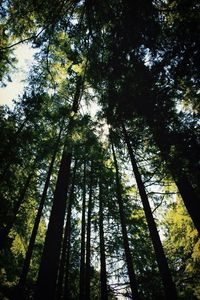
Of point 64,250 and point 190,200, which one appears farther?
point 64,250

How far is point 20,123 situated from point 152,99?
435 inches

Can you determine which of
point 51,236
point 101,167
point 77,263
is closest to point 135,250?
point 101,167

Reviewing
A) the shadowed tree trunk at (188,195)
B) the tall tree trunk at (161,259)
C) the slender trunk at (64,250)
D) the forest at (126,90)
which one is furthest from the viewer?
the slender trunk at (64,250)

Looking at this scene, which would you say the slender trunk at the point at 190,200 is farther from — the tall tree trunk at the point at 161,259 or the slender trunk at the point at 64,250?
the slender trunk at the point at 64,250

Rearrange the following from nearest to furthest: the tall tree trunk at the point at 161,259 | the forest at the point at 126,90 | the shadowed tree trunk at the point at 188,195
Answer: the forest at the point at 126,90 → the shadowed tree trunk at the point at 188,195 → the tall tree trunk at the point at 161,259

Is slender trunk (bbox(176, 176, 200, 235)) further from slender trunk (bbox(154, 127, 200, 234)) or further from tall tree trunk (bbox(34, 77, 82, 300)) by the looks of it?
tall tree trunk (bbox(34, 77, 82, 300))

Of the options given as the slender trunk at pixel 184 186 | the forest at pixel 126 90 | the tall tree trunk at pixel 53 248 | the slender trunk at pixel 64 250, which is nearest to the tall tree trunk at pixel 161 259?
the forest at pixel 126 90

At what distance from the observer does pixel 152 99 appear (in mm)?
7660

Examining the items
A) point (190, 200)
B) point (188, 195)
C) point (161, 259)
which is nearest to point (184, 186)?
point (188, 195)

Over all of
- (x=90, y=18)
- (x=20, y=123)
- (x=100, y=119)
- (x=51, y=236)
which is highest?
(x=20, y=123)

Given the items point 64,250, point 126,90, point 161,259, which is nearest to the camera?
point 126,90

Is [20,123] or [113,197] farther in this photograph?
[113,197]

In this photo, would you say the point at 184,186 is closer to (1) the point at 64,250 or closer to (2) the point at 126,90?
(2) the point at 126,90

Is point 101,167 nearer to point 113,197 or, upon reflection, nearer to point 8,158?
point 113,197
